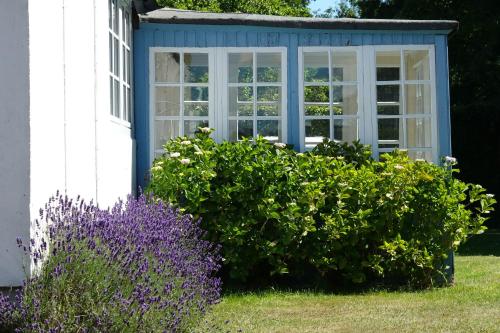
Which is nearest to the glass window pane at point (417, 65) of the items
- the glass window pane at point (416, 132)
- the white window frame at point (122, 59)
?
the glass window pane at point (416, 132)

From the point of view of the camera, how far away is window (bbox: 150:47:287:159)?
9.56 meters

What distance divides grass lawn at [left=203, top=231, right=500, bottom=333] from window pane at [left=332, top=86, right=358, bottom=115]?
7.70 ft

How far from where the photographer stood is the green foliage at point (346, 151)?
30.9 feet

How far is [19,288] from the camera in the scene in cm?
525

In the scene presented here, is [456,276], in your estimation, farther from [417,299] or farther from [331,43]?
[331,43]

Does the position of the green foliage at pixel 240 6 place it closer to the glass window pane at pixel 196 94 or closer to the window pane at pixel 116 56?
the glass window pane at pixel 196 94

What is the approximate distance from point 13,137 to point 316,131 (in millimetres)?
5137

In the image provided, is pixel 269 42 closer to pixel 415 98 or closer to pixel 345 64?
pixel 345 64

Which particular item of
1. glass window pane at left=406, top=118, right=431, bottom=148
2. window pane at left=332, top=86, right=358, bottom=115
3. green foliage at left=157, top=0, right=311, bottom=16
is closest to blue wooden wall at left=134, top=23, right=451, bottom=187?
glass window pane at left=406, top=118, right=431, bottom=148

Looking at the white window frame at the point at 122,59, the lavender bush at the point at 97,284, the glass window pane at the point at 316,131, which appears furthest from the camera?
the glass window pane at the point at 316,131

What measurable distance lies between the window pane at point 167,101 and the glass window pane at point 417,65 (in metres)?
2.85

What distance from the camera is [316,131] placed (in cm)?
982

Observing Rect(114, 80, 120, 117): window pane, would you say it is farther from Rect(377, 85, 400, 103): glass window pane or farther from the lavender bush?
Rect(377, 85, 400, 103): glass window pane

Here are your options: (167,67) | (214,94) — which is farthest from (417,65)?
(167,67)
